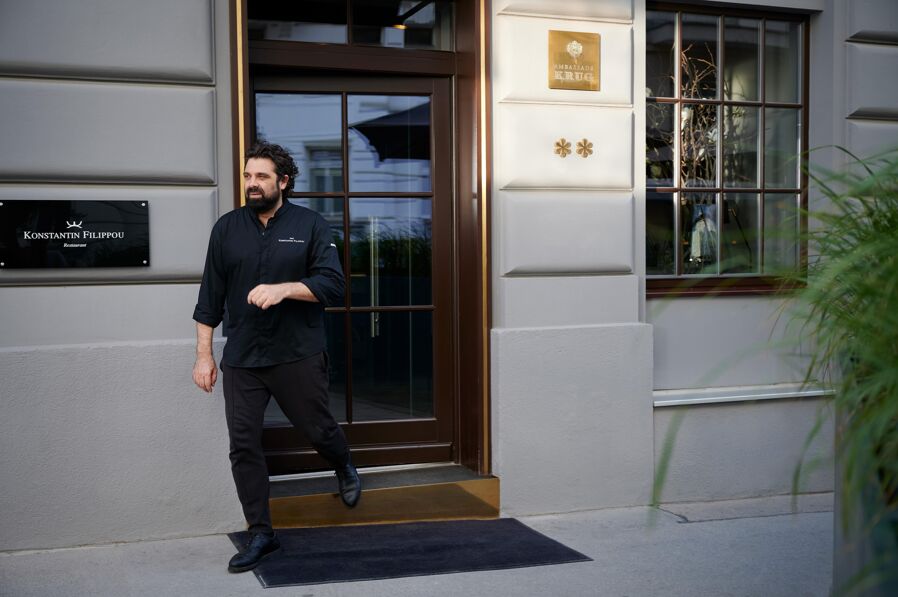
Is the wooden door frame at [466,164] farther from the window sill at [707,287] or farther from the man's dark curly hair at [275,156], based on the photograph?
the window sill at [707,287]

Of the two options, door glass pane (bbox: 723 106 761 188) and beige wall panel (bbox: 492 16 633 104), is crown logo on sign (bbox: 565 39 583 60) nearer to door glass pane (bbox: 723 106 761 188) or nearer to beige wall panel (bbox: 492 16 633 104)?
beige wall panel (bbox: 492 16 633 104)

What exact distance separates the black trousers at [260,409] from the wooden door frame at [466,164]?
1.16 metres

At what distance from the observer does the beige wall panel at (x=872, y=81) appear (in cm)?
638

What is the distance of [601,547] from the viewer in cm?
499

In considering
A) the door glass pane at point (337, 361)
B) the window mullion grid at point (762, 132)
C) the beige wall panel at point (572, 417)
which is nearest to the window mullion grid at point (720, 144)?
the window mullion grid at point (762, 132)

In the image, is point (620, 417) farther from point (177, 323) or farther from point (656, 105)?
point (177, 323)

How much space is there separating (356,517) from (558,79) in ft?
8.76

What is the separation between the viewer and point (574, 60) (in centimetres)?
569

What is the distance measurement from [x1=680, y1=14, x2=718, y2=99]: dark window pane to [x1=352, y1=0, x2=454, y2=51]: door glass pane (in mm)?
1520

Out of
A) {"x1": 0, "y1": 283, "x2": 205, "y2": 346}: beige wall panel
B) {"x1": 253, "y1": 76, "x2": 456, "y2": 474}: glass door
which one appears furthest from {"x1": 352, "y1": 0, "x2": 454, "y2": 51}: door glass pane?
{"x1": 0, "y1": 283, "x2": 205, "y2": 346}: beige wall panel

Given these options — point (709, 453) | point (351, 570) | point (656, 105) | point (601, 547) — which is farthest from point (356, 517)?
point (656, 105)

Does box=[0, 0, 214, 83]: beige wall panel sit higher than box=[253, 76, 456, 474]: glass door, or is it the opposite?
box=[0, 0, 214, 83]: beige wall panel

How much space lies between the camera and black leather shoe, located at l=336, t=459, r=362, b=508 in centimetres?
521

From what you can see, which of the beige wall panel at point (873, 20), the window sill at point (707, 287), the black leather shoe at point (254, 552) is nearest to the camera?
the black leather shoe at point (254, 552)
